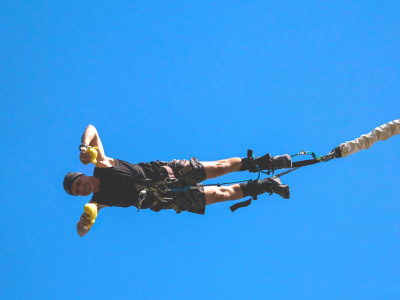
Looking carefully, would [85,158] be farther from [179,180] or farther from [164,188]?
[179,180]

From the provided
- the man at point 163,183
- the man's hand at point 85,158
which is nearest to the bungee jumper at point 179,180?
the man at point 163,183

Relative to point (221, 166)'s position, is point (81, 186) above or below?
below

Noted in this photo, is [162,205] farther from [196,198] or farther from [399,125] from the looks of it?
[399,125]

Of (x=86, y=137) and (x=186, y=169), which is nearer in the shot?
(x=86, y=137)

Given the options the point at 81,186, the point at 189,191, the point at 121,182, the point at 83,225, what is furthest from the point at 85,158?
the point at 189,191

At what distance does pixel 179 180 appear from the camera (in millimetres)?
7207

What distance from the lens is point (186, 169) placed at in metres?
7.11

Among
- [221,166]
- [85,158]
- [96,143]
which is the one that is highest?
[96,143]

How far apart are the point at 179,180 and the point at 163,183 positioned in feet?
0.81

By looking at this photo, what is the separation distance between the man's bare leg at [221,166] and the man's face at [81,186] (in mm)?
1631

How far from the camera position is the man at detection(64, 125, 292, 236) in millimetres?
6945

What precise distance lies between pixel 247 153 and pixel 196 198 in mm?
995

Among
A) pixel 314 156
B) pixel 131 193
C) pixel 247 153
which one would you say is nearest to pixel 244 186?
pixel 247 153

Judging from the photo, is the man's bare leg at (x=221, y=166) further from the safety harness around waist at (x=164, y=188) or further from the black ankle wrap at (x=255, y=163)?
the safety harness around waist at (x=164, y=188)
